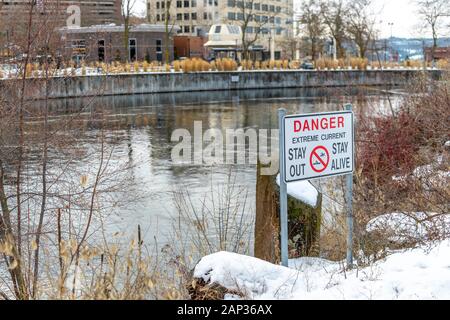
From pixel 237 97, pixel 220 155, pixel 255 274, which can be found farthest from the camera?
pixel 237 97

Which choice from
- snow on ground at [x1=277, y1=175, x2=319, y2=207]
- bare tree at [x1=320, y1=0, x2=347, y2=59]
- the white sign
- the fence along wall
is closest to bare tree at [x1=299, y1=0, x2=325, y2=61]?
bare tree at [x1=320, y1=0, x2=347, y2=59]

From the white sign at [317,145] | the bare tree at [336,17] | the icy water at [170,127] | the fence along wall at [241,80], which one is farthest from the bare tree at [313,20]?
the white sign at [317,145]

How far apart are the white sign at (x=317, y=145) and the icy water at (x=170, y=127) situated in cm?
285

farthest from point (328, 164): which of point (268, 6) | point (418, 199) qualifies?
point (268, 6)

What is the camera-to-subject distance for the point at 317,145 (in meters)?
6.19

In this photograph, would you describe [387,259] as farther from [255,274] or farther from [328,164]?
[255,274]

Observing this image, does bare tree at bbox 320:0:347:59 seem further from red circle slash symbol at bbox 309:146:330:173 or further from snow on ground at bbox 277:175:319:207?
red circle slash symbol at bbox 309:146:330:173

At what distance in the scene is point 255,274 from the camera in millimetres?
5559

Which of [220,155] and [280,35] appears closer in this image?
[220,155]

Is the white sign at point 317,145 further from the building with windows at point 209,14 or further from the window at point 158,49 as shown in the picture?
the building with windows at point 209,14

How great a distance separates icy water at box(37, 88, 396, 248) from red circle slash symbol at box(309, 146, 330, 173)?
2922 millimetres

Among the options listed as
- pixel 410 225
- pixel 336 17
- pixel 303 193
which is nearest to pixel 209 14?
pixel 336 17

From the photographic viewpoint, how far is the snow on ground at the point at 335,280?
5164 millimetres
